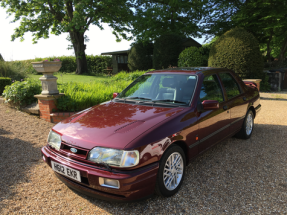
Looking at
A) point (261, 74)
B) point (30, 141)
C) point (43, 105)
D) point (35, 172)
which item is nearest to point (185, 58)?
point (261, 74)

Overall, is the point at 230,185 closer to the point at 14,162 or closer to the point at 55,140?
the point at 55,140

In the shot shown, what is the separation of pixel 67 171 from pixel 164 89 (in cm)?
194

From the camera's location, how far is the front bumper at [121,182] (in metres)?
2.17

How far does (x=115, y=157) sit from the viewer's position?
7.32 ft

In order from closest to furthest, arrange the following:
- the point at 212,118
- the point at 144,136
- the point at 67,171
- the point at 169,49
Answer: the point at 144,136
the point at 67,171
the point at 212,118
the point at 169,49

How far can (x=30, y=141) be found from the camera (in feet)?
16.0

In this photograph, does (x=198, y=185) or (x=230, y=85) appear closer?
(x=198, y=185)

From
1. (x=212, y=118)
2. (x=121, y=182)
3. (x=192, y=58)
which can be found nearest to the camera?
(x=121, y=182)

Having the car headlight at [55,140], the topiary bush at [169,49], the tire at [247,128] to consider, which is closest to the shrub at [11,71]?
the topiary bush at [169,49]

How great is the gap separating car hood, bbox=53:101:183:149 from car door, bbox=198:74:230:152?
1.68ft

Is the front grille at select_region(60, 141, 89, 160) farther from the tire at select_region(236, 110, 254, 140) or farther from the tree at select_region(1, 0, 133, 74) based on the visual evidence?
the tree at select_region(1, 0, 133, 74)

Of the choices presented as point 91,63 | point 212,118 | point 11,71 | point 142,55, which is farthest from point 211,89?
point 91,63

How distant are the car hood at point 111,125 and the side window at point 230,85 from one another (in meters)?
1.51

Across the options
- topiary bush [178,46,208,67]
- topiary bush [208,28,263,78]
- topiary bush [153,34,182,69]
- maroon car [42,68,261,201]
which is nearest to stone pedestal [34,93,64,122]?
maroon car [42,68,261,201]
